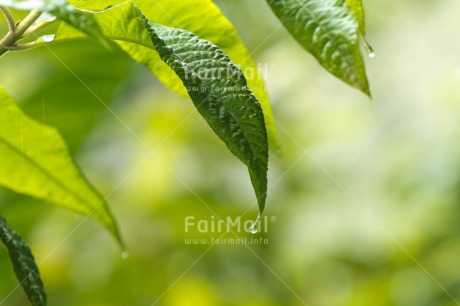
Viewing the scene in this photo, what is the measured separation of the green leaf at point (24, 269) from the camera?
588mm

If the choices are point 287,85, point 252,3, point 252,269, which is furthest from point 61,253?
point 252,3

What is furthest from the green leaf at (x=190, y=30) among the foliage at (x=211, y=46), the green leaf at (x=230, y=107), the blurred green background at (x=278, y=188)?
the blurred green background at (x=278, y=188)

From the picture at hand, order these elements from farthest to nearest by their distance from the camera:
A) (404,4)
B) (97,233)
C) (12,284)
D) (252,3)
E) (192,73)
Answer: (252,3), (404,4), (97,233), (12,284), (192,73)

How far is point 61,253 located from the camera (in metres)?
1.83

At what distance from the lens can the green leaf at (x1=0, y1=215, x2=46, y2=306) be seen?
1.93 ft

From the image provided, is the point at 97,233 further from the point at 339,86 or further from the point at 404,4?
the point at 404,4

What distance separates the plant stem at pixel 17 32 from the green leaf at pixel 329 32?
187 millimetres

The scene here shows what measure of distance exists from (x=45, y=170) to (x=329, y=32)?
43 centimetres

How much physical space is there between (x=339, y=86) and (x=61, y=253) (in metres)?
1.05

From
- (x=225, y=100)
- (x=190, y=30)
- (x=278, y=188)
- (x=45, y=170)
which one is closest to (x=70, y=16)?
(x=225, y=100)

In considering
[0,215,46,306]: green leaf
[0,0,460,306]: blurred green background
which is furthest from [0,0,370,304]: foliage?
[0,0,460,306]: blurred green background

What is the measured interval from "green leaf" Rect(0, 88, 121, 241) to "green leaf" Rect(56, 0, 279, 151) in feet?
0.58

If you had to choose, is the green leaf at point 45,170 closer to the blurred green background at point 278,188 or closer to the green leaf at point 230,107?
the green leaf at point 230,107

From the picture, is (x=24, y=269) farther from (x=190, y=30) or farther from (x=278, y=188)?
(x=278, y=188)
